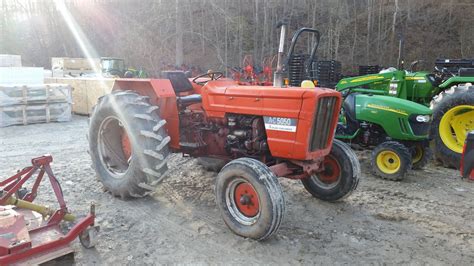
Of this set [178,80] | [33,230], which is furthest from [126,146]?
[33,230]

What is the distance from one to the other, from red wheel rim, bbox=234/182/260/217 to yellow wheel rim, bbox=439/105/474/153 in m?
4.22

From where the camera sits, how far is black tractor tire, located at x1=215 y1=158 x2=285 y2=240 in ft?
10.6

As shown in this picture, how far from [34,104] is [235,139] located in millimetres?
7318

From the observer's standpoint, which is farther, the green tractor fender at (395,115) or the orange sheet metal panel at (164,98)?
the green tractor fender at (395,115)

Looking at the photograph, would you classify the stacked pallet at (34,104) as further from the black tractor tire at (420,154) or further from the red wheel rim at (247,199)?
the black tractor tire at (420,154)

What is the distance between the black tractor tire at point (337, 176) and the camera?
4.16 meters

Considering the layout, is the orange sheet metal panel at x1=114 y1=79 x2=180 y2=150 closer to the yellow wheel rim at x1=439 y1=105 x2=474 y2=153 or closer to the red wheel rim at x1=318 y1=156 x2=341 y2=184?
the red wheel rim at x1=318 y1=156 x2=341 y2=184

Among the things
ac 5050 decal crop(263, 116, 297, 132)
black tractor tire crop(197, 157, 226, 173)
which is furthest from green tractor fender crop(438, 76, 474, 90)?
ac 5050 decal crop(263, 116, 297, 132)

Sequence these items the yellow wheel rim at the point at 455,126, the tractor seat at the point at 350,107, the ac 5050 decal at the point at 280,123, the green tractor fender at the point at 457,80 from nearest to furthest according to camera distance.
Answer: the ac 5050 decal at the point at 280,123
the tractor seat at the point at 350,107
the yellow wheel rim at the point at 455,126
the green tractor fender at the point at 457,80

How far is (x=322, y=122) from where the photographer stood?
3.71 m

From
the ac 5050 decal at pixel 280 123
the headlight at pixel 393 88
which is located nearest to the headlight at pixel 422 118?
the headlight at pixel 393 88

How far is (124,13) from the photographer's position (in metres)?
27.2

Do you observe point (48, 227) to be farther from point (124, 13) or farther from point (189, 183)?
point (124, 13)

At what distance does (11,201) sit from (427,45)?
62.4ft
